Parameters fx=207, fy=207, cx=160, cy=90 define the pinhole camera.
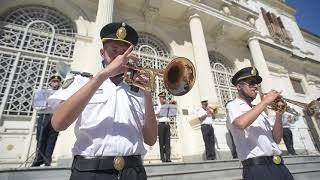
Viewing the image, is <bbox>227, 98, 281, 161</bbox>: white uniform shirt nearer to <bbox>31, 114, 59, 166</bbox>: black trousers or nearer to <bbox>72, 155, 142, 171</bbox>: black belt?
<bbox>72, 155, 142, 171</bbox>: black belt

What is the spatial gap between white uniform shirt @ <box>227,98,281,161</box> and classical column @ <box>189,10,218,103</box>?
6.66 meters

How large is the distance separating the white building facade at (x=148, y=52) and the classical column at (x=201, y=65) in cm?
5

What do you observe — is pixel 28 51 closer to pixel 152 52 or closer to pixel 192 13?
pixel 152 52

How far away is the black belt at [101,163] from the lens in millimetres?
1346

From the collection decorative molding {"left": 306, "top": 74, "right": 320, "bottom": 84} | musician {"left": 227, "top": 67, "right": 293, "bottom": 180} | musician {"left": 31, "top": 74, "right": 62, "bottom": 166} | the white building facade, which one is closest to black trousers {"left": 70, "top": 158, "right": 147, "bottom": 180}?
musician {"left": 227, "top": 67, "right": 293, "bottom": 180}

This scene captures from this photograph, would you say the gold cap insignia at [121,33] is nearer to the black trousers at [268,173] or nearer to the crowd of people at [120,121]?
the crowd of people at [120,121]

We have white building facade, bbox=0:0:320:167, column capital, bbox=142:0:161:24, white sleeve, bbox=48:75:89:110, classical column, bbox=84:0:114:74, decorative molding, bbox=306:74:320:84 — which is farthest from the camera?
decorative molding, bbox=306:74:320:84

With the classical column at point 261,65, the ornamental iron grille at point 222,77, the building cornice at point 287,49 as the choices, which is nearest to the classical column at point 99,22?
the ornamental iron grille at point 222,77

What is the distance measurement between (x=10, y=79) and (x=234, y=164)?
7768 mm

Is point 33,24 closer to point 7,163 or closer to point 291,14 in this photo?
point 7,163

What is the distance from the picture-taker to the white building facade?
696cm

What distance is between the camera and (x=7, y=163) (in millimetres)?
6172

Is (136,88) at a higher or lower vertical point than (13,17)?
lower

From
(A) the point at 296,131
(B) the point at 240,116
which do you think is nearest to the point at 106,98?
(B) the point at 240,116
